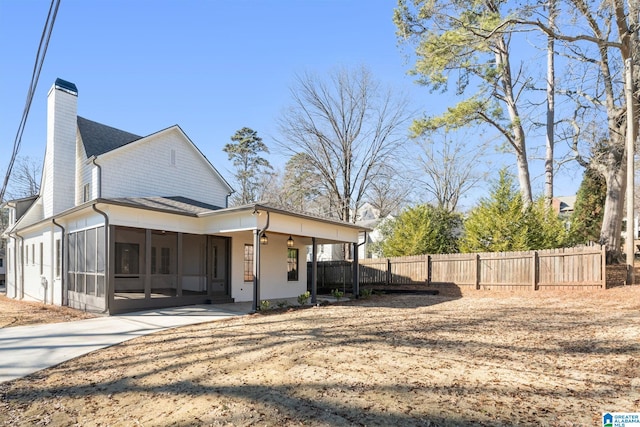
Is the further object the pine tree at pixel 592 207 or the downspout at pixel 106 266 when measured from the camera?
the pine tree at pixel 592 207

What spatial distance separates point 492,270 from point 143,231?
12.0m

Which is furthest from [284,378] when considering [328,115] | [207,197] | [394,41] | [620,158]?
[328,115]

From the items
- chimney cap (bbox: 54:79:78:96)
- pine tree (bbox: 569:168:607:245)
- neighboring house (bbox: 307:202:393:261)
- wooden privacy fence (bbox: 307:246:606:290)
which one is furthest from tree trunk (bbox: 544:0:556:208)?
chimney cap (bbox: 54:79:78:96)

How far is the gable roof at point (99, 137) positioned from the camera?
543 inches

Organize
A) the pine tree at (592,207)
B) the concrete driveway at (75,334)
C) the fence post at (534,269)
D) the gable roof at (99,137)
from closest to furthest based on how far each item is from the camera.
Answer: the concrete driveway at (75,334), the fence post at (534,269), the gable roof at (99,137), the pine tree at (592,207)

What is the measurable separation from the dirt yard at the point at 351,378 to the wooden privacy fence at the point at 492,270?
14.4 ft

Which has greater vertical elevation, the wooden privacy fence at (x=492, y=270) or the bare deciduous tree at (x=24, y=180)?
the bare deciduous tree at (x=24, y=180)

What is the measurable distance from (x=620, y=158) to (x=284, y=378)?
16.8m

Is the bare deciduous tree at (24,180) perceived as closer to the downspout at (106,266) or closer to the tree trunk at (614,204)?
the downspout at (106,266)

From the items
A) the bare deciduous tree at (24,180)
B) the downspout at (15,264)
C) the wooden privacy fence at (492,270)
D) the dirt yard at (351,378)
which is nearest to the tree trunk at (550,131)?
the wooden privacy fence at (492,270)

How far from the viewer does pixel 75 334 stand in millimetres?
7477

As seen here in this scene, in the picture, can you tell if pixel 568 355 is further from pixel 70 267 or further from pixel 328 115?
pixel 328 115
